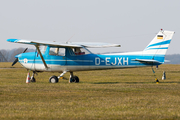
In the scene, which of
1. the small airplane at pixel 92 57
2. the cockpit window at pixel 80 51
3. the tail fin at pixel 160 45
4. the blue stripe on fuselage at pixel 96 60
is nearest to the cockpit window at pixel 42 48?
the small airplane at pixel 92 57

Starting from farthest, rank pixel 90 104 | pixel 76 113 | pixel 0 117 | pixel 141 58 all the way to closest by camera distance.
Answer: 1. pixel 141 58
2. pixel 90 104
3. pixel 76 113
4. pixel 0 117

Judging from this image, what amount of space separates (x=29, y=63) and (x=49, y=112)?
11875 mm

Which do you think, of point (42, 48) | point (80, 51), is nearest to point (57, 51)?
point (42, 48)

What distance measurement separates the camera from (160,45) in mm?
19500

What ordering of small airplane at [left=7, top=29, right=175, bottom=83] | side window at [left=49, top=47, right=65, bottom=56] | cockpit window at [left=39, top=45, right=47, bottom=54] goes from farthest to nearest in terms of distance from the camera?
cockpit window at [left=39, top=45, right=47, bottom=54]
side window at [left=49, top=47, right=65, bottom=56]
small airplane at [left=7, top=29, right=175, bottom=83]

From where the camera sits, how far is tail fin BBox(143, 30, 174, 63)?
63.9 ft

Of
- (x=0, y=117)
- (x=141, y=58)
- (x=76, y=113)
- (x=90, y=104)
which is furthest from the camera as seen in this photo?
(x=141, y=58)

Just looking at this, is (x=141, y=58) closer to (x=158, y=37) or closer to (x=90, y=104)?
(x=158, y=37)

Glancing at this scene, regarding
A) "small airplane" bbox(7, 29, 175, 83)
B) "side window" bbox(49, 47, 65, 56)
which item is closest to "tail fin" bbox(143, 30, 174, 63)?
"small airplane" bbox(7, 29, 175, 83)

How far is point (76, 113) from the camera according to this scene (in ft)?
28.6

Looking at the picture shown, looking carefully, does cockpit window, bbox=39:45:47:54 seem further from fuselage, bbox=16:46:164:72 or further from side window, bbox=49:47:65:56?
side window, bbox=49:47:65:56

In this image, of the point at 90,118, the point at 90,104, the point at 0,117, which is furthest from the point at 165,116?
the point at 0,117

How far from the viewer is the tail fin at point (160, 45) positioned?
63.9 ft

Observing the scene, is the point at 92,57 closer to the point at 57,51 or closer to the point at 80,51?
the point at 80,51
